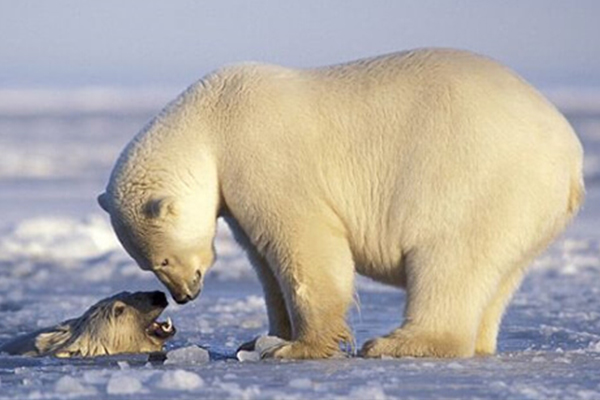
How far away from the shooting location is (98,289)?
32.8 ft

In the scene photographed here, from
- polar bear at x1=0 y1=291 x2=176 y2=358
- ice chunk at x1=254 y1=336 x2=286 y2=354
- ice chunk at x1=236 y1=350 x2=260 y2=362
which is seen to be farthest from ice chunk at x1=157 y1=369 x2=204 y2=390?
polar bear at x1=0 y1=291 x2=176 y2=358

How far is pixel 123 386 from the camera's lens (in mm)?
4953

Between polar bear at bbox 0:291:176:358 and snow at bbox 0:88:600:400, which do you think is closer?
snow at bbox 0:88:600:400

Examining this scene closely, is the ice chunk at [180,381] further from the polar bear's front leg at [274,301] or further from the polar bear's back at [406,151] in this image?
the polar bear's front leg at [274,301]

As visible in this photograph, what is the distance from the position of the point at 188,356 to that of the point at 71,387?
1.09m

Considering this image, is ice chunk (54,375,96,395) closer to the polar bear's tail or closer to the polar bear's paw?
the polar bear's paw

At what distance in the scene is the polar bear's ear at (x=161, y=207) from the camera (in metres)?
6.00

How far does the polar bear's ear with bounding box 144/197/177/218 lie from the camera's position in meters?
6.00

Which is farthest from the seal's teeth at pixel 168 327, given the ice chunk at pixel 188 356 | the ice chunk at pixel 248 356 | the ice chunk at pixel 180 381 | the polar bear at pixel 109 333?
the ice chunk at pixel 180 381

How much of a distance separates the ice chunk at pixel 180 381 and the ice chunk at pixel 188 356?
925mm

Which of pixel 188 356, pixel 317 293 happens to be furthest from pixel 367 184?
pixel 188 356

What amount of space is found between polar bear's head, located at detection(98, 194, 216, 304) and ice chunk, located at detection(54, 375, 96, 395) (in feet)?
3.62

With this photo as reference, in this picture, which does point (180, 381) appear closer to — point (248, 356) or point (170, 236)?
point (248, 356)

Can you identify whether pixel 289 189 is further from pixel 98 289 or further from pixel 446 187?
pixel 98 289
